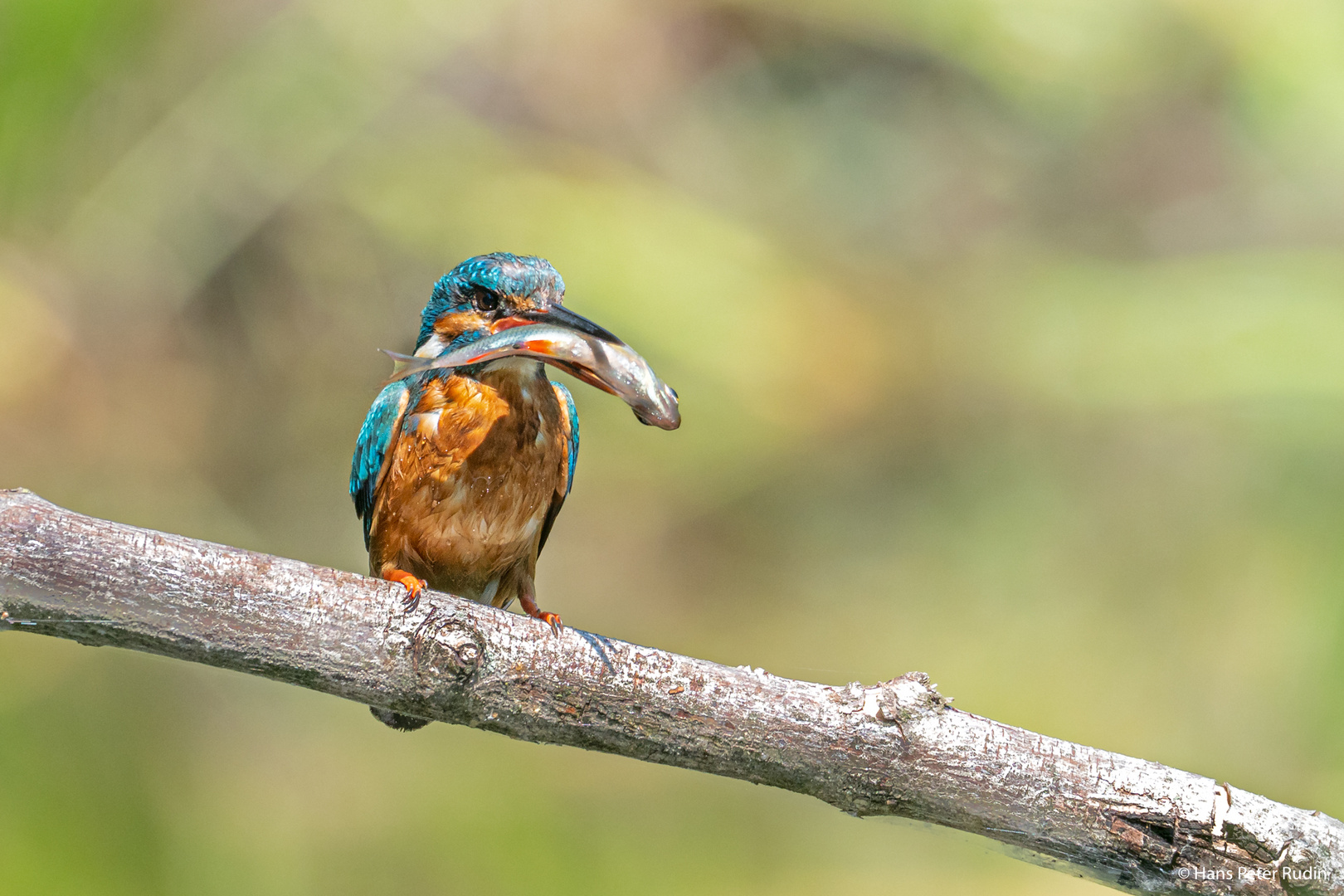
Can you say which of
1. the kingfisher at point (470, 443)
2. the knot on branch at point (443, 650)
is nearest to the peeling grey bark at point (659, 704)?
the knot on branch at point (443, 650)

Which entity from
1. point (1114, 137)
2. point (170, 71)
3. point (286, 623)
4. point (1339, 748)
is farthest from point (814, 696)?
point (1114, 137)

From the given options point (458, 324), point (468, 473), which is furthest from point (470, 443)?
point (458, 324)

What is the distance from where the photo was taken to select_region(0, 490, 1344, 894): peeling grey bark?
165cm

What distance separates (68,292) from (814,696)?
16.2ft

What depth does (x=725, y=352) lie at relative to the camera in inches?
218

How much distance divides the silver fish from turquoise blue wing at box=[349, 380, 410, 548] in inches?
21.5

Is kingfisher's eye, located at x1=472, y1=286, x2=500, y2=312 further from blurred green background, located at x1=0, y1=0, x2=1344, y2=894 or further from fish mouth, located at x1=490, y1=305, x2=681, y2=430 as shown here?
blurred green background, located at x1=0, y1=0, x2=1344, y2=894

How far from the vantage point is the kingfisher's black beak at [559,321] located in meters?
2.07

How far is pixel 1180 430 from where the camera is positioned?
5.87m

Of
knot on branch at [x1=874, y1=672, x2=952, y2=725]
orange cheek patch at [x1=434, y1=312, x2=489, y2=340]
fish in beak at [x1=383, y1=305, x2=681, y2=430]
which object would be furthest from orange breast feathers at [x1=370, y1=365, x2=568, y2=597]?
knot on branch at [x1=874, y1=672, x2=952, y2=725]

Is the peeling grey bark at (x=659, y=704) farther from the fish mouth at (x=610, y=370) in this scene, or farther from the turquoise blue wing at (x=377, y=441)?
the turquoise blue wing at (x=377, y=441)

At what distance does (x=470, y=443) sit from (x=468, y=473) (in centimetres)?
7

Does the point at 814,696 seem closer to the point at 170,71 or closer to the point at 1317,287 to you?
the point at 1317,287

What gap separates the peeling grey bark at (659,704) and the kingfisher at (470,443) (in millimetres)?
701
